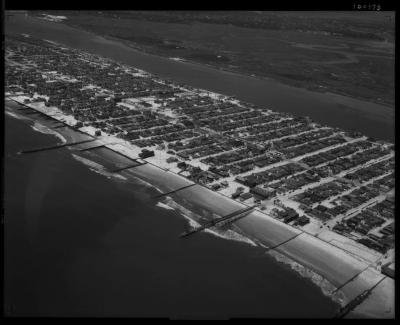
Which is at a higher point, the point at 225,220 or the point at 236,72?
the point at 236,72

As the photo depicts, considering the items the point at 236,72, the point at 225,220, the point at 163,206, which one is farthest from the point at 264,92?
the point at 225,220

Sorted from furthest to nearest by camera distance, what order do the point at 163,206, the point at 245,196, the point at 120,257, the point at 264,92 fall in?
the point at 264,92, the point at 245,196, the point at 163,206, the point at 120,257

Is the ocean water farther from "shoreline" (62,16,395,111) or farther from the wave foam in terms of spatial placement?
"shoreline" (62,16,395,111)

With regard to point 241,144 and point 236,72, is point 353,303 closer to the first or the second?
point 241,144

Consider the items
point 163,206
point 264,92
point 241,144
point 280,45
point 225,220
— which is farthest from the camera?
point 280,45

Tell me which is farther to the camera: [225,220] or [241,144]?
[241,144]

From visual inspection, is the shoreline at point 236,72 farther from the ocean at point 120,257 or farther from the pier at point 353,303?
the pier at point 353,303

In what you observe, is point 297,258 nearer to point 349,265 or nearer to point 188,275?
point 349,265

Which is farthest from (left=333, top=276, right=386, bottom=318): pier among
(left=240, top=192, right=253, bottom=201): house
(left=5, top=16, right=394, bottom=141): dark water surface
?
(left=5, top=16, right=394, bottom=141): dark water surface
